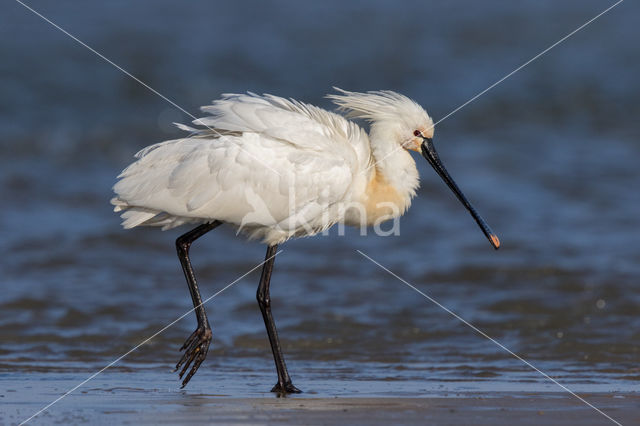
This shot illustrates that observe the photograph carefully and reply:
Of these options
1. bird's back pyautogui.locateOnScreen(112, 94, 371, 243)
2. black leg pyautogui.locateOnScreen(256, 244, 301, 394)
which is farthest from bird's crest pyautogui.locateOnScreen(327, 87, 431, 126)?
black leg pyautogui.locateOnScreen(256, 244, 301, 394)

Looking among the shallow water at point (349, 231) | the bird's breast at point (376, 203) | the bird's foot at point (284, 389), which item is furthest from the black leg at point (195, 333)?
the bird's breast at point (376, 203)

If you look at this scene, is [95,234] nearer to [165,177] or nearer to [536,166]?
[165,177]

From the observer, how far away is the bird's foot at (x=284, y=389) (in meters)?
7.34

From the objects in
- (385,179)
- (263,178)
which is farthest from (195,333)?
(385,179)

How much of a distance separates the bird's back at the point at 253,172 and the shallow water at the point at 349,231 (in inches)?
54.3

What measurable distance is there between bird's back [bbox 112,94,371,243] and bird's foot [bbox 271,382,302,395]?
1307mm

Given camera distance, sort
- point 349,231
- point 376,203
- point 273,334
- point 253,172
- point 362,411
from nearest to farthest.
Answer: point 362,411 → point 253,172 → point 273,334 → point 376,203 → point 349,231

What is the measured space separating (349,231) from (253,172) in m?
5.52

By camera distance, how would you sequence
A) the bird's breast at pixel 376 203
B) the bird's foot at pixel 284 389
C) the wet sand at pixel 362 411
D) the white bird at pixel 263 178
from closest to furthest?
the wet sand at pixel 362 411 < the bird's foot at pixel 284 389 < the white bird at pixel 263 178 < the bird's breast at pixel 376 203

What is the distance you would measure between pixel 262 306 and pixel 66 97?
14.2m

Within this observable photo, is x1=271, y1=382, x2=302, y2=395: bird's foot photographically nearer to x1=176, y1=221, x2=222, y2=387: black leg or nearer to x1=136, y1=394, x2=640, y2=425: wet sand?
x1=136, y1=394, x2=640, y2=425: wet sand

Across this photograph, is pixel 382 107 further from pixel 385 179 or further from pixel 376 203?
pixel 376 203

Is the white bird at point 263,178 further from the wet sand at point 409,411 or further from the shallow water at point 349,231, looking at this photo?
the shallow water at point 349,231

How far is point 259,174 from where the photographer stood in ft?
25.6
